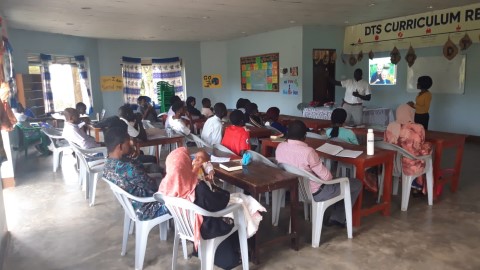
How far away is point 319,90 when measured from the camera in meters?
8.31

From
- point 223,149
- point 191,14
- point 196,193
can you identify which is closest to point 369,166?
point 223,149

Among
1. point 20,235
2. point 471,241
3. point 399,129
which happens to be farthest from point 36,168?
point 471,241

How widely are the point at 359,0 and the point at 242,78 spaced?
5.07m

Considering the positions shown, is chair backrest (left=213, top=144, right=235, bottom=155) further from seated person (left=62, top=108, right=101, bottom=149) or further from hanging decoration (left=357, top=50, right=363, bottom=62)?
hanging decoration (left=357, top=50, right=363, bottom=62)

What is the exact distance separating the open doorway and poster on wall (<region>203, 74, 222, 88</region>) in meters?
3.68

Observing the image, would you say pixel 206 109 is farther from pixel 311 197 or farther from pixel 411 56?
pixel 411 56

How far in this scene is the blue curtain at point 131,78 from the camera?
34.0 feet

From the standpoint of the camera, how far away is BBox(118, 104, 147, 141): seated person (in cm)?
446

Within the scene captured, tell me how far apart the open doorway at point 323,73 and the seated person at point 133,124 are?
467 cm

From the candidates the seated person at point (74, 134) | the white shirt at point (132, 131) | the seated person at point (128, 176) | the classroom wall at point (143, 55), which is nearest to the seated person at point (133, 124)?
the white shirt at point (132, 131)

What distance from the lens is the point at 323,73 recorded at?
8.29 meters

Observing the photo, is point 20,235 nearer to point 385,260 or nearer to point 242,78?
point 385,260

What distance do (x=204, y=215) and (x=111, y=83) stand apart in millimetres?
8610

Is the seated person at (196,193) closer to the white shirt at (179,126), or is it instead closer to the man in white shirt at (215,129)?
the man in white shirt at (215,129)
